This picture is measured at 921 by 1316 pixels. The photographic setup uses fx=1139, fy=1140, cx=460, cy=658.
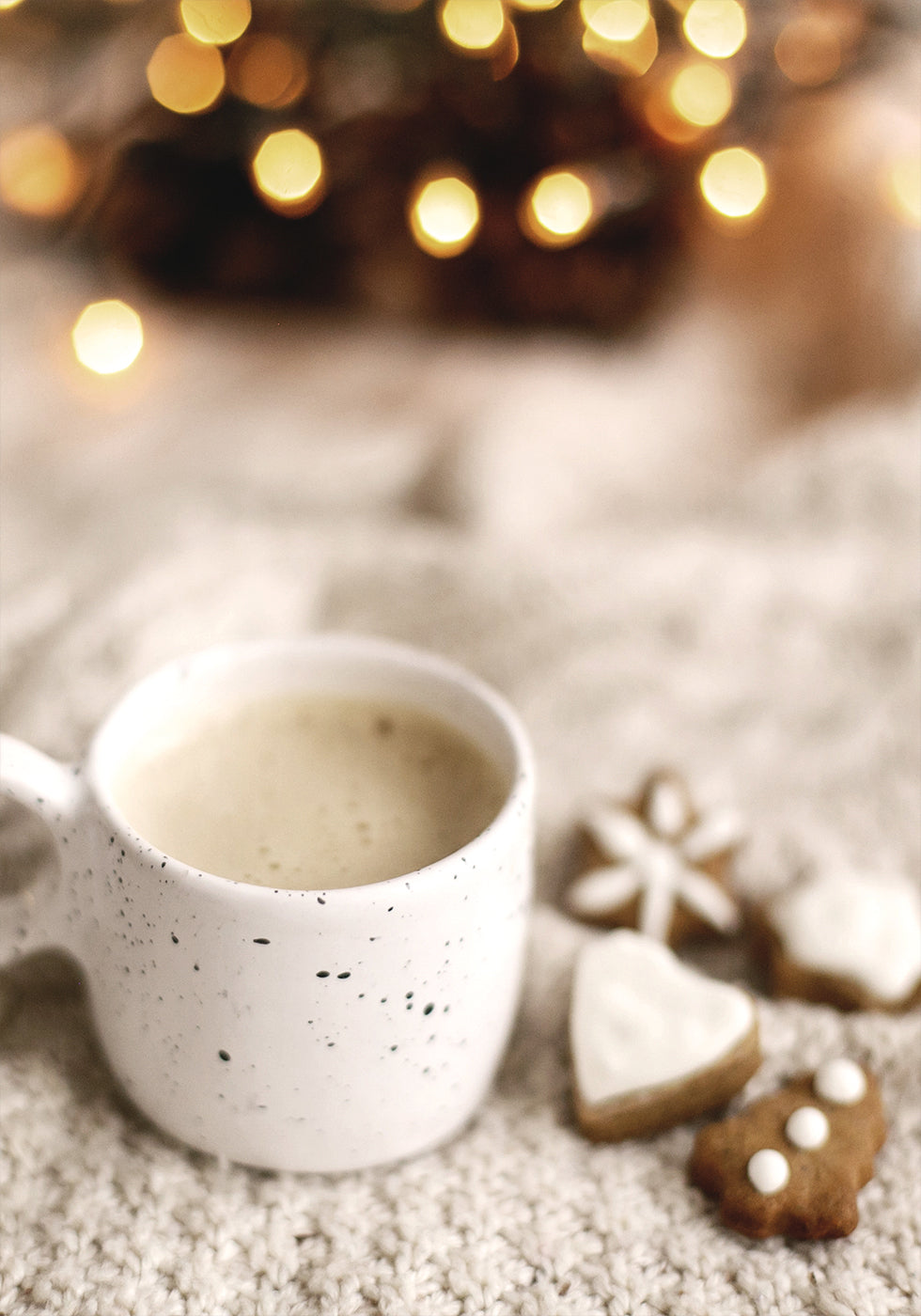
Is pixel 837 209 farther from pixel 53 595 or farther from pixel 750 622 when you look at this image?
pixel 53 595

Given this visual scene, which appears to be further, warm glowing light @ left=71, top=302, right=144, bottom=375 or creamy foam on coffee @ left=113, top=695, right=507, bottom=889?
warm glowing light @ left=71, top=302, right=144, bottom=375

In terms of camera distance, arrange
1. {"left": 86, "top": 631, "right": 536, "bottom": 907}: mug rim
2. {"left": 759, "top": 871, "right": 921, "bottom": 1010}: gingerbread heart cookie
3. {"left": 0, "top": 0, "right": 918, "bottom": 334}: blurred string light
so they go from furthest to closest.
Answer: {"left": 0, "top": 0, "right": 918, "bottom": 334}: blurred string light
{"left": 759, "top": 871, "right": 921, "bottom": 1010}: gingerbread heart cookie
{"left": 86, "top": 631, "right": 536, "bottom": 907}: mug rim

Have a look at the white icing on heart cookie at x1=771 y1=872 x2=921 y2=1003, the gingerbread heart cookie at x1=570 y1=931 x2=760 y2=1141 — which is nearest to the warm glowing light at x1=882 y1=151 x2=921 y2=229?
the white icing on heart cookie at x1=771 y1=872 x2=921 y2=1003

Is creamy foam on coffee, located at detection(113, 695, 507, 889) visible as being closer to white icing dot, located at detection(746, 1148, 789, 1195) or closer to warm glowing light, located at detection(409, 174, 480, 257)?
white icing dot, located at detection(746, 1148, 789, 1195)

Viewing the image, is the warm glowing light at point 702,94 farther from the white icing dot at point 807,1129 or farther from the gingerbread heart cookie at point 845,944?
the white icing dot at point 807,1129

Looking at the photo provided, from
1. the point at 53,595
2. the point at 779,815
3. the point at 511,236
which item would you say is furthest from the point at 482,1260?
the point at 511,236
